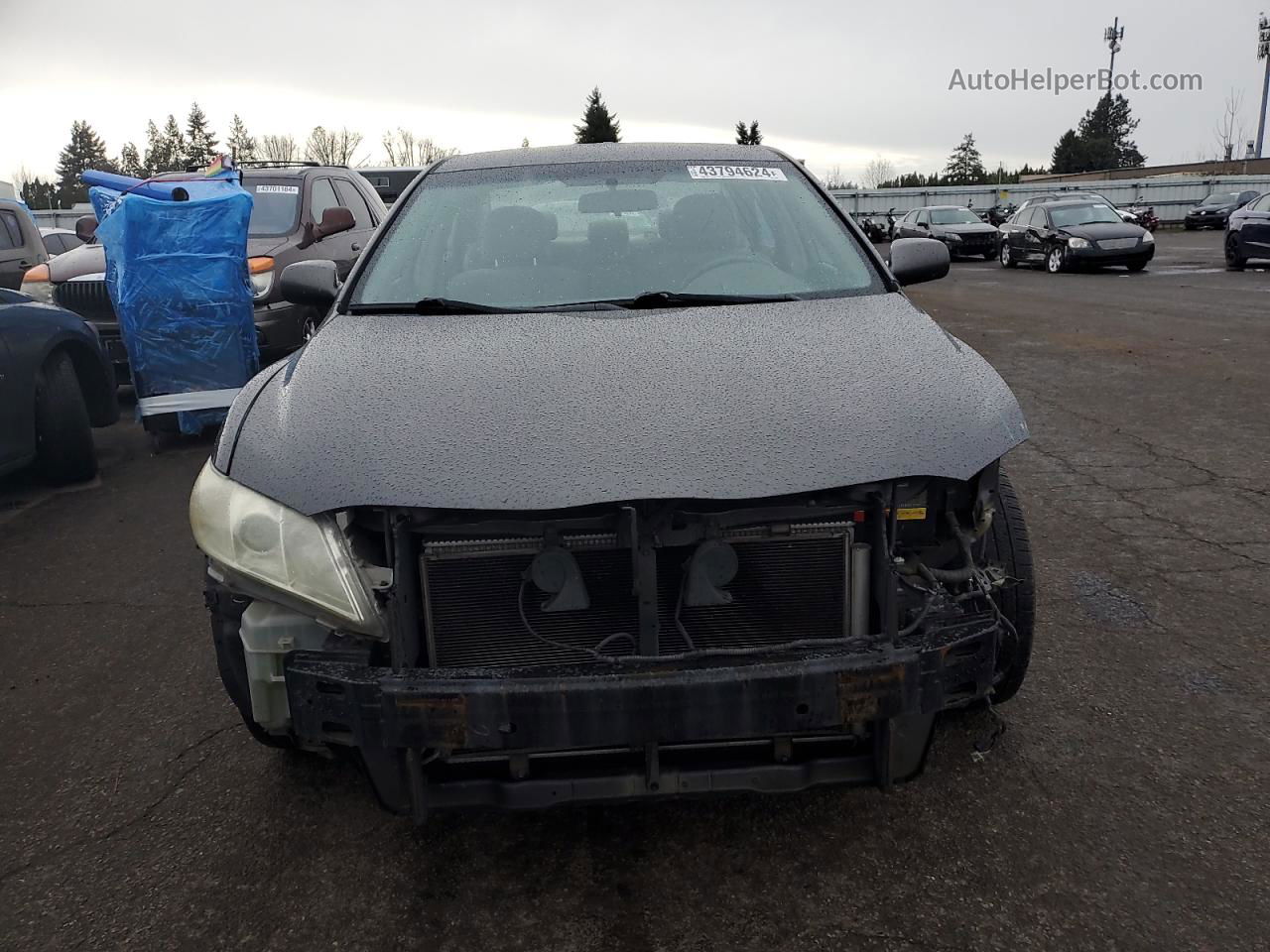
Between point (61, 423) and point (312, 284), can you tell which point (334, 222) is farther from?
point (312, 284)

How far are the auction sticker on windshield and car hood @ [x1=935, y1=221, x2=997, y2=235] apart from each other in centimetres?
2552

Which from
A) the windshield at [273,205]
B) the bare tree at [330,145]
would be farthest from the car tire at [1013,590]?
the bare tree at [330,145]

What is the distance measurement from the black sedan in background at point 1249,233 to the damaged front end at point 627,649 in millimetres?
19370

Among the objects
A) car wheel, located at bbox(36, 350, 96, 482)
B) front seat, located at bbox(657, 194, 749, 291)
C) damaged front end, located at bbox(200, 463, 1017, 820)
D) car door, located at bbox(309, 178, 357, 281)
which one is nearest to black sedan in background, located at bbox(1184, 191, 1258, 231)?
car door, located at bbox(309, 178, 357, 281)

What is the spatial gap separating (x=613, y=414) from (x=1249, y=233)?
787 inches

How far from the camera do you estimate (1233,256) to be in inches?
744

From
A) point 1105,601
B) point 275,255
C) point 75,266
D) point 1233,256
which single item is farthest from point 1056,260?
point 1105,601

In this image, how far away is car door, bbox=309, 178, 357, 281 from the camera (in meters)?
8.54

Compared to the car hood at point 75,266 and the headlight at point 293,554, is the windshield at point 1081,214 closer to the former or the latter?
the car hood at point 75,266

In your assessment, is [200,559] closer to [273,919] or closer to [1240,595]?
[273,919]

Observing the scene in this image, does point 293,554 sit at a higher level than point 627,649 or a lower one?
higher

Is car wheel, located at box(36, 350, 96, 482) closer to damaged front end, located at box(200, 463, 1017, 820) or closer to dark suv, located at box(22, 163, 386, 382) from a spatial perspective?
dark suv, located at box(22, 163, 386, 382)

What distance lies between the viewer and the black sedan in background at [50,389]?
5.42 metres

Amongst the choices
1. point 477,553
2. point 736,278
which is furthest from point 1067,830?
point 736,278
